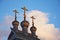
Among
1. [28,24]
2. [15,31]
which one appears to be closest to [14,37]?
[15,31]

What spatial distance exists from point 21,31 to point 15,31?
132 centimetres

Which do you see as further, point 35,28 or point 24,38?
point 35,28

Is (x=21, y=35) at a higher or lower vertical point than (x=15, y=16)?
lower

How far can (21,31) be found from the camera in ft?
129

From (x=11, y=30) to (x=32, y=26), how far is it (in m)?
4.87

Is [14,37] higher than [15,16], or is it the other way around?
[15,16]

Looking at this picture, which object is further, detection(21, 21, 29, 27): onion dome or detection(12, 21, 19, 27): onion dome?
detection(12, 21, 19, 27): onion dome

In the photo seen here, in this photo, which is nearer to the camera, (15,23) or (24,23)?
(24,23)

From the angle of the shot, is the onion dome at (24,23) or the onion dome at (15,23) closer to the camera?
the onion dome at (24,23)

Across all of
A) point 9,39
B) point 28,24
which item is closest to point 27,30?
point 28,24

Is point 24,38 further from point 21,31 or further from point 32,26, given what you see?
point 32,26

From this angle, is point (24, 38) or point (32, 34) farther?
point (32, 34)

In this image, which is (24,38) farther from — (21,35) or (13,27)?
(13,27)

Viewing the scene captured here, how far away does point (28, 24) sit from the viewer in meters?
40.2
